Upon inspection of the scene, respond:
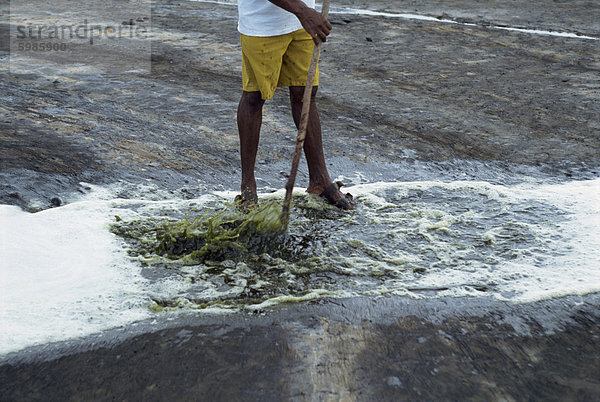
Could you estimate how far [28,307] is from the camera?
2.32 m

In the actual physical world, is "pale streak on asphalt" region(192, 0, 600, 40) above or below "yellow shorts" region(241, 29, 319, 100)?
below

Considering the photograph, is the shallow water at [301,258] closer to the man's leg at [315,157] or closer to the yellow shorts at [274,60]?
the man's leg at [315,157]

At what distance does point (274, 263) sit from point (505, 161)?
2.13 metres

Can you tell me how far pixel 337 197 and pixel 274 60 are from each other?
2.73 ft

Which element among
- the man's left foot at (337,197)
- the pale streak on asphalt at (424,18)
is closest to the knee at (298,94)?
the man's left foot at (337,197)

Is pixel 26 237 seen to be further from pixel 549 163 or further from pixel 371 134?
pixel 549 163

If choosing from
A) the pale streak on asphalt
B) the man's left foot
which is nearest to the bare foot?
the man's left foot

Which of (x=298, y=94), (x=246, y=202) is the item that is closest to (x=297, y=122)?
(x=298, y=94)

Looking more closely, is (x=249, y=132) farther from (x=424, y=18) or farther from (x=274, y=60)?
(x=424, y=18)

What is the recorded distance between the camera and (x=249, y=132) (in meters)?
3.20

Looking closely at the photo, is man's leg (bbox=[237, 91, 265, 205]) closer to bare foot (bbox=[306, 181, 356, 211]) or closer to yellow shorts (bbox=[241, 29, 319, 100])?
yellow shorts (bbox=[241, 29, 319, 100])

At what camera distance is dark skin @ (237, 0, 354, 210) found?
291 cm

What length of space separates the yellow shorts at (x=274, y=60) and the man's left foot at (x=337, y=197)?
1.98ft

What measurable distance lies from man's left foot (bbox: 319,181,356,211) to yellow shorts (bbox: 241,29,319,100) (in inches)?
23.8
